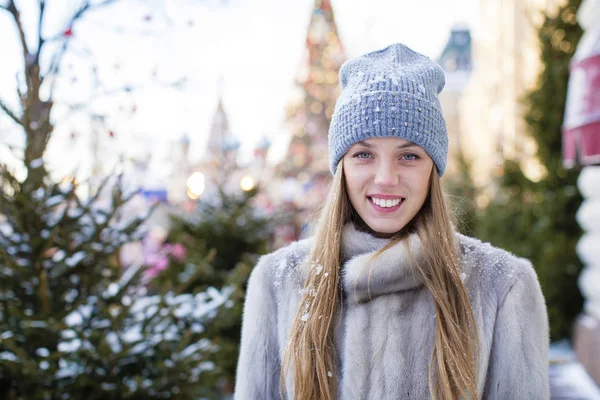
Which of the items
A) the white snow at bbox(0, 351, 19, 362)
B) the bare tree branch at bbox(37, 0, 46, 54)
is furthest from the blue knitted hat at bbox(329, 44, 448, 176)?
the bare tree branch at bbox(37, 0, 46, 54)

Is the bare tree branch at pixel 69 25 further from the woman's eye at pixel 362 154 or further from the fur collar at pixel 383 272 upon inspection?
the fur collar at pixel 383 272

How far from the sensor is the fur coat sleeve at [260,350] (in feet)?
7.07

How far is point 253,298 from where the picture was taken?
7.33ft

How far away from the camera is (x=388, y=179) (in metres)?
1.98

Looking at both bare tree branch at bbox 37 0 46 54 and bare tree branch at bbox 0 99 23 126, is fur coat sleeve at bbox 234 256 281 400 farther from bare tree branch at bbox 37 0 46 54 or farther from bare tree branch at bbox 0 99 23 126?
bare tree branch at bbox 37 0 46 54

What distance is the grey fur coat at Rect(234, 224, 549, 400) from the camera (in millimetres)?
1938

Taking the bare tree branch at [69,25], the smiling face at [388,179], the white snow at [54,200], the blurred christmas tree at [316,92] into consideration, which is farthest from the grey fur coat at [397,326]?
the blurred christmas tree at [316,92]

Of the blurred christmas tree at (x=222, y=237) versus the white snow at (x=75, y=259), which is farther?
the blurred christmas tree at (x=222, y=237)

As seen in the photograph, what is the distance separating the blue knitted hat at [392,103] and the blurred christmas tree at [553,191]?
5776 millimetres

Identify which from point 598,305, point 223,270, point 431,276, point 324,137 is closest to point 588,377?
point 598,305

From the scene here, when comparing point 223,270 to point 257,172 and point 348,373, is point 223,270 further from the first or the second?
point 257,172

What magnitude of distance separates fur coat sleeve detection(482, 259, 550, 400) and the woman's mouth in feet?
1.57

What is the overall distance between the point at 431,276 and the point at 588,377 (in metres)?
4.24

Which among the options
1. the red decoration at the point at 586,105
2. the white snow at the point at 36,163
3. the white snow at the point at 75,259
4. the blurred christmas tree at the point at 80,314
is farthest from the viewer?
the red decoration at the point at 586,105
